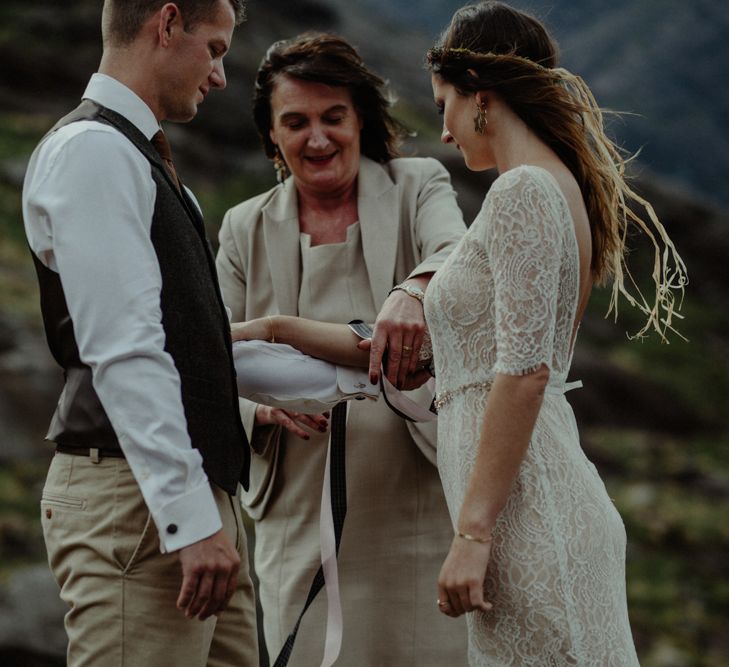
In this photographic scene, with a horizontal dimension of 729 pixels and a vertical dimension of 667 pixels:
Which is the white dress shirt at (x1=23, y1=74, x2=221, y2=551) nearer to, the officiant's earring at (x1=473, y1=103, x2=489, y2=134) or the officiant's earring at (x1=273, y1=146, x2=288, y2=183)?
the officiant's earring at (x1=473, y1=103, x2=489, y2=134)

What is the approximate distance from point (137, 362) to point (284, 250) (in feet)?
4.09

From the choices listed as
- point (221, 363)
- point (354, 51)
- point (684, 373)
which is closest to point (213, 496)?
point (221, 363)

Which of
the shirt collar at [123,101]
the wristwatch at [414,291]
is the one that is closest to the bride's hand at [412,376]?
the wristwatch at [414,291]

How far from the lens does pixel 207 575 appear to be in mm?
1956

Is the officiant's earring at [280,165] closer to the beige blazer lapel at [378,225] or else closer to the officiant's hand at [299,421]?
the beige blazer lapel at [378,225]

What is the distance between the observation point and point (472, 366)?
227cm

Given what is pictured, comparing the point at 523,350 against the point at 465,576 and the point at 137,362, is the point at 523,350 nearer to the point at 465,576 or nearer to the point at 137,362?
the point at 465,576

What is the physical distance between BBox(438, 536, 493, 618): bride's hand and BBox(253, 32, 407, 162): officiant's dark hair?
1530 mm

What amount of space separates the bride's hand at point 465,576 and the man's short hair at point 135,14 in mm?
1158

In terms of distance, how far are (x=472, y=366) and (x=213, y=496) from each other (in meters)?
0.60

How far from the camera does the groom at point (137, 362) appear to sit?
195cm

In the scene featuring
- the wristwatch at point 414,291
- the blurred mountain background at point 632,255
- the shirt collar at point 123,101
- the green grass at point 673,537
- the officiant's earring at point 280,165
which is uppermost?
the shirt collar at point 123,101

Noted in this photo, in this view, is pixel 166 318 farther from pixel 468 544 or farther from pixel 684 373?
pixel 684 373

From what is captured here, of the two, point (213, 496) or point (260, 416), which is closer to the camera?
point (213, 496)
